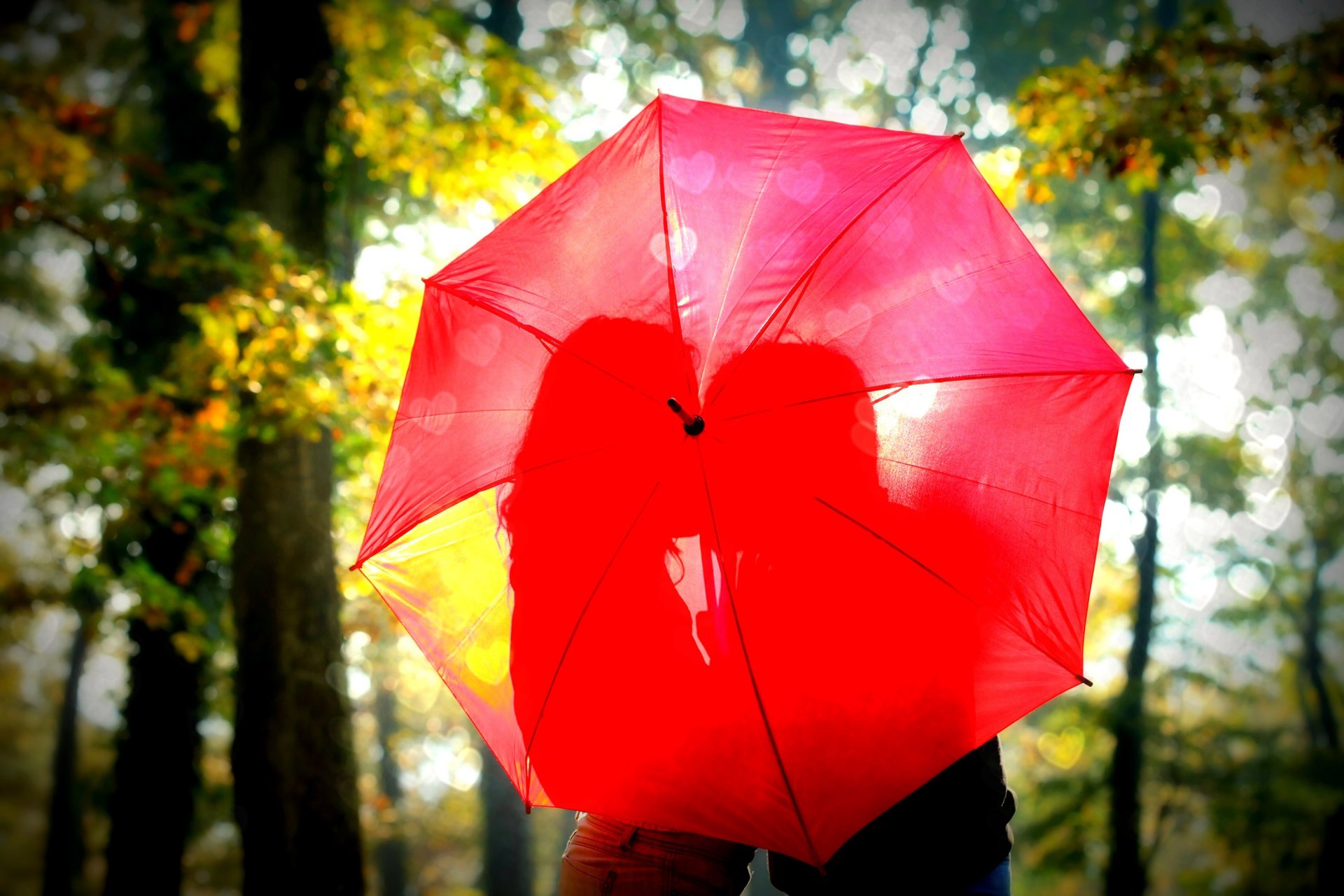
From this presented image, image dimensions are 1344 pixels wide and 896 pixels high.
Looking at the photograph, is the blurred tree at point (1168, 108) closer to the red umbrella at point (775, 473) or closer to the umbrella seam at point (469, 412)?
the red umbrella at point (775, 473)

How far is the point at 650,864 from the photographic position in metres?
2.01

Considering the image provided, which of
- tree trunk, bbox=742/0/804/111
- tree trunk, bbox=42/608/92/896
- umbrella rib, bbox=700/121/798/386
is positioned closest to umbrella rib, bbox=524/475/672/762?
umbrella rib, bbox=700/121/798/386

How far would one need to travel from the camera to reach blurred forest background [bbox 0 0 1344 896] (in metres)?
4.30

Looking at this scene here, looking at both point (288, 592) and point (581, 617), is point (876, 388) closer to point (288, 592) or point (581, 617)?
point (581, 617)

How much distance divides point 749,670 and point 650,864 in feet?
1.87

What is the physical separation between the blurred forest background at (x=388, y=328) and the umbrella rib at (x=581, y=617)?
110 inches

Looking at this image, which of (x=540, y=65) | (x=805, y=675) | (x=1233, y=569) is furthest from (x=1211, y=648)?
(x=805, y=675)

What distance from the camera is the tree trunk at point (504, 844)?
28.3 feet

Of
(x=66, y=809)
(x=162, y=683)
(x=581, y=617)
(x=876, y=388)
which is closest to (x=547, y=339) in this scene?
(x=581, y=617)

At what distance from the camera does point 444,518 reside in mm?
2221

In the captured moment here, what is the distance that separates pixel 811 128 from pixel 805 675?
1.43 m

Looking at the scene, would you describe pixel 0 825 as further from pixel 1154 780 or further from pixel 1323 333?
pixel 1323 333

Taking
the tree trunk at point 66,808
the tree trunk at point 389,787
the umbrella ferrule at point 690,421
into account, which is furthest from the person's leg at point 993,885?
the tree trunk at point 389,787

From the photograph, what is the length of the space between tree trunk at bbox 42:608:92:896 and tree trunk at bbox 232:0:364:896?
14.5 metres
